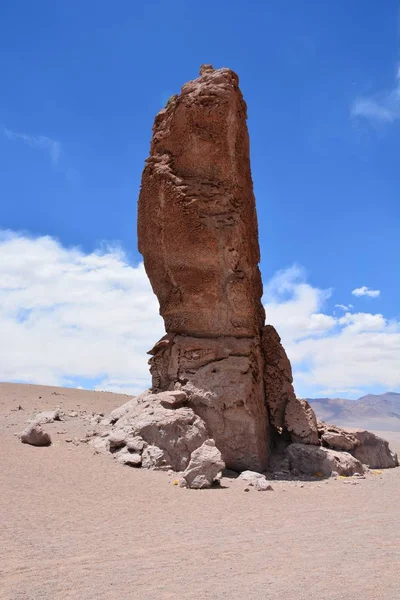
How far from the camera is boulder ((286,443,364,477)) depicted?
10.3m

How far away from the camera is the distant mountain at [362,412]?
342 ft

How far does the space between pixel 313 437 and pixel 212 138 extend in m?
6.38

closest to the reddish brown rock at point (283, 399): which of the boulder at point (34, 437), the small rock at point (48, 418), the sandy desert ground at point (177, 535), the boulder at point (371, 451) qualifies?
the boulder at point (371, 451)

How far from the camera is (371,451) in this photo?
1234 centimetres

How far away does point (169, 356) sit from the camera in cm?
1094

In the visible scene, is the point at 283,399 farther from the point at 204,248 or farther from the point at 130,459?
the point at 130,459

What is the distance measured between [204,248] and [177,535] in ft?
20.0

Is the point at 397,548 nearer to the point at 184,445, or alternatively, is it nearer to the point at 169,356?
the point at 184,445

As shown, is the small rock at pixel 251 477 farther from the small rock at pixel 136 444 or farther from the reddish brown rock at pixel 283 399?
the reddish brown rock at pixel 283 399

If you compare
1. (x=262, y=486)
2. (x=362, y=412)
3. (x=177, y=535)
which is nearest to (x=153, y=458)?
(x=262, y=486)

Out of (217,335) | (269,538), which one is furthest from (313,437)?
(269,538)

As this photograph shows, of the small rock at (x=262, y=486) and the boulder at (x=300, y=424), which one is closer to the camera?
the small rock at (x=262, y=486)

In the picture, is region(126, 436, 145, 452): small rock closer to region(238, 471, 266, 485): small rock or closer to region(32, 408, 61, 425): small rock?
region(238, 471, 266, 485): small rock

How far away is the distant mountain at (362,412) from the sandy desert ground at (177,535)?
92.9 metres
